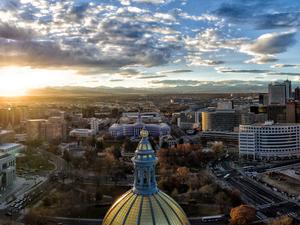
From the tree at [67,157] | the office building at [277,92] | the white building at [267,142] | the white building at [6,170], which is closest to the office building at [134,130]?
the white building at [267,142]

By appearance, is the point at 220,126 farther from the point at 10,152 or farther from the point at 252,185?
the point at 10,152

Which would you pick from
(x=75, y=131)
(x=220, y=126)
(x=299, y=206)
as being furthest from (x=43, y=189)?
→ (x=220, y=126)

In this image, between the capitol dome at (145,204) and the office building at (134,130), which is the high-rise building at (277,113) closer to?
the office building at (134,130)

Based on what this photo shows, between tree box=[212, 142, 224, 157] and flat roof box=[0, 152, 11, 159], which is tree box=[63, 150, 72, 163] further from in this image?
tree box=[212, 142, 224, 157]

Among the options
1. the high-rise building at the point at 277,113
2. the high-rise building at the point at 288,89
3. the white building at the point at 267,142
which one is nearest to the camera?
the white building at the point at 267,142

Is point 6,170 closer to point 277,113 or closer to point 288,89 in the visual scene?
point 277,113

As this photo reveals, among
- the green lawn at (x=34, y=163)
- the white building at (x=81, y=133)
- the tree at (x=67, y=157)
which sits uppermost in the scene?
the white building at (x=81, y=133)

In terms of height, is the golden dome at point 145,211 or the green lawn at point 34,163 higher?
the golden dome at point 145,211

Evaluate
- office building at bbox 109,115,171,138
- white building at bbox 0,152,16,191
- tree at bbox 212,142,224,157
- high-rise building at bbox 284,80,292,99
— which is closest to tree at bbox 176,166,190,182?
tree at bbox 212,142,224,157

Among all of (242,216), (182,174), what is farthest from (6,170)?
(242,216)
